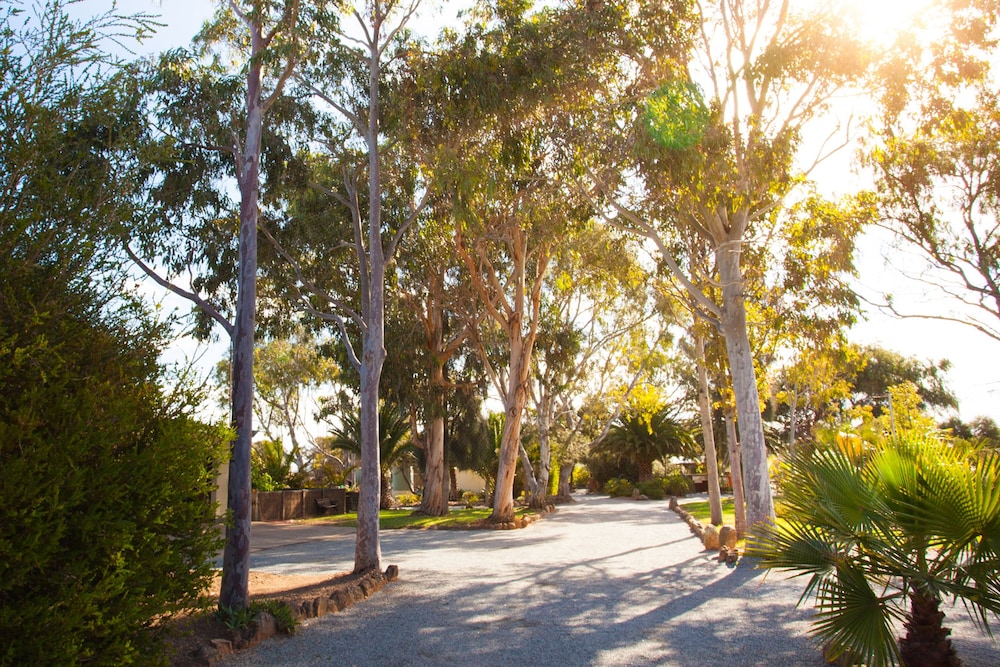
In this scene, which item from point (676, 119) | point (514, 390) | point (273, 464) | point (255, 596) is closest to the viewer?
point (255, 596)

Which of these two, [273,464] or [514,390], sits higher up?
[514,390]

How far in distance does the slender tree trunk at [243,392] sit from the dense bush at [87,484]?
1834 millimetres

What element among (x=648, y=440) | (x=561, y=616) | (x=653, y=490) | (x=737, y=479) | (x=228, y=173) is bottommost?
(x=653, y=490)

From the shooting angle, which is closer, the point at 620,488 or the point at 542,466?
the point at 542,466

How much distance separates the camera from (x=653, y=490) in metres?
36.5

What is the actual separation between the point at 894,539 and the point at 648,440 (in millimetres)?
35411

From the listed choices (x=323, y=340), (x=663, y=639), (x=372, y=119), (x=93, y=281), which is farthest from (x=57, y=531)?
(x=323, y=340)

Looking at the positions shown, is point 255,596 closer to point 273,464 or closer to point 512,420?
point 512,420

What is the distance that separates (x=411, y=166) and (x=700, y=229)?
19.2 feet

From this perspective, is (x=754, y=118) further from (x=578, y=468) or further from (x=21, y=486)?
(x=578, y=468)

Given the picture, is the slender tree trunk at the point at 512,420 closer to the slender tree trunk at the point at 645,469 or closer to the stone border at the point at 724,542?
the stone border at the point at 724,542

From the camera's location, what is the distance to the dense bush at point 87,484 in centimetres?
351

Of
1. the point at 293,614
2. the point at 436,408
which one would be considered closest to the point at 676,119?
the point at 293,614

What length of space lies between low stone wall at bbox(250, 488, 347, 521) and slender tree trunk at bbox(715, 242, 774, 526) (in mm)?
15058
